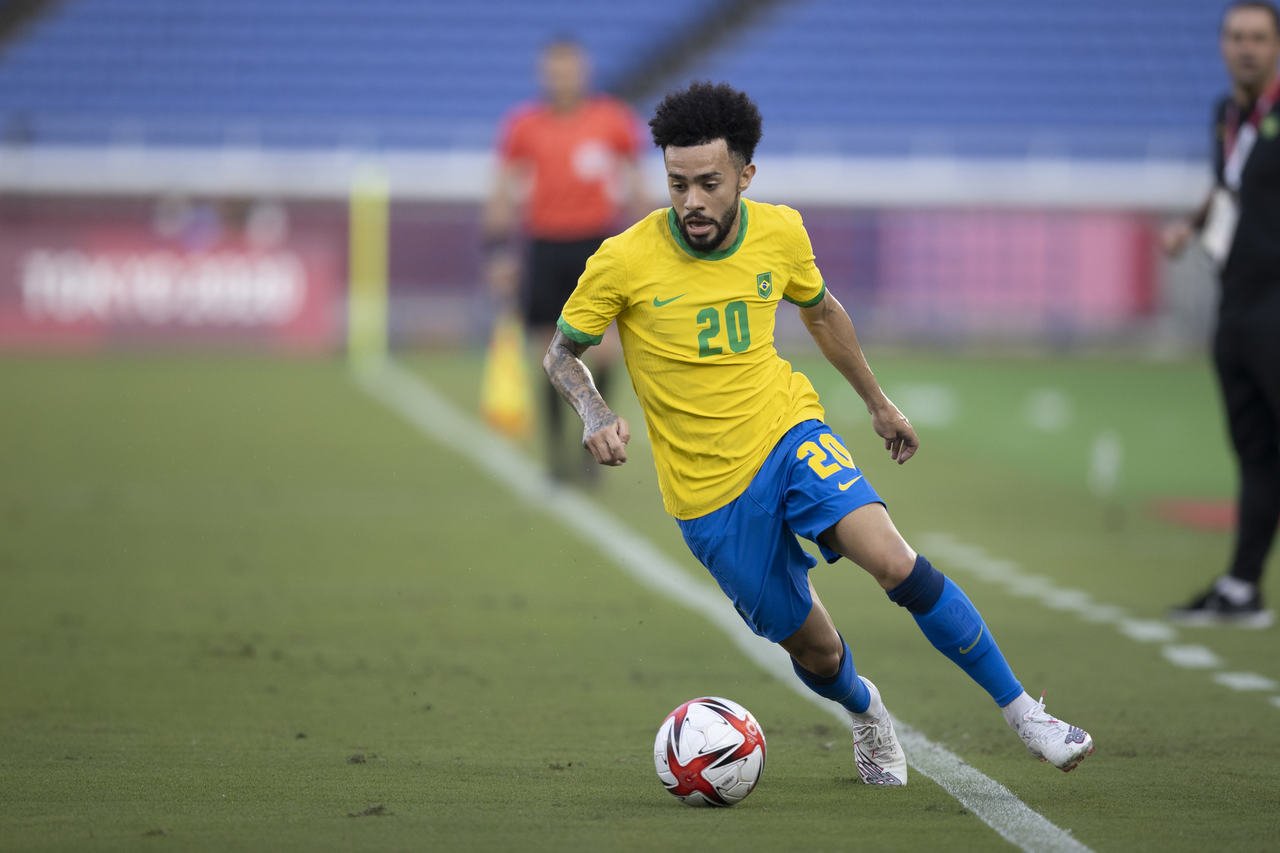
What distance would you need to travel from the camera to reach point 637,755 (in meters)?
5.64

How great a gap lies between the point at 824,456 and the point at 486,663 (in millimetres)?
2417

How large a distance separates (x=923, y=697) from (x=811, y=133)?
76.0 ft

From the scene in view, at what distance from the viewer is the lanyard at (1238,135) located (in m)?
7.94

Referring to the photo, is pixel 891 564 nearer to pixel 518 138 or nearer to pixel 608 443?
pixel 608 443

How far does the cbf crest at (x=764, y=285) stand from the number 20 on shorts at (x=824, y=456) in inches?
15.7

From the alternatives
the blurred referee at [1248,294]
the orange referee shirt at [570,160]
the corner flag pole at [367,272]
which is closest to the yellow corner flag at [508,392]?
the orange referee shirt at [570,160]

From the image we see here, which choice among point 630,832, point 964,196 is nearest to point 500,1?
point 964,196

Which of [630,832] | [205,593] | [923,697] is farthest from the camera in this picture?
[205,593]

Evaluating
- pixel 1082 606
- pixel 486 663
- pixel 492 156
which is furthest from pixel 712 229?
pixel 492 156

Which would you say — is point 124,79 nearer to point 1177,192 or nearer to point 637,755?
point 1177,192

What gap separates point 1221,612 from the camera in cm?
817

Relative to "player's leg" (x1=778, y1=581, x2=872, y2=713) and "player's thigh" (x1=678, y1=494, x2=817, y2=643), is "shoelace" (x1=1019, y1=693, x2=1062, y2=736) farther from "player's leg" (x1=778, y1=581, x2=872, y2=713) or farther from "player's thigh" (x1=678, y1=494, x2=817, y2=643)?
"player's thigh" (x1=678, y1=494, x2=817, y2=643)

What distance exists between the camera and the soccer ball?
492 cm

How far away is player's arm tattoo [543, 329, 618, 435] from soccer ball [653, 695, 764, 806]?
0.82 meters
